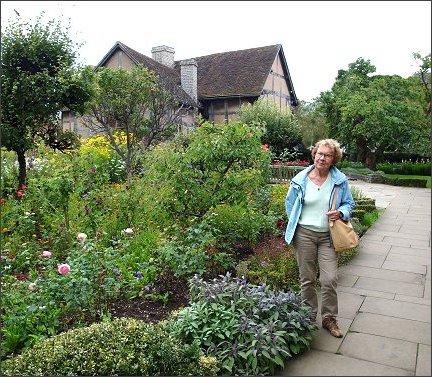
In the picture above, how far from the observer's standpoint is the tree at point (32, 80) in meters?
7.25

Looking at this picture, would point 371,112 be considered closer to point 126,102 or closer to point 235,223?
point 126,102

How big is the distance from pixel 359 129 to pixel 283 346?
18041mm

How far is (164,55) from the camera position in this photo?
23469mm

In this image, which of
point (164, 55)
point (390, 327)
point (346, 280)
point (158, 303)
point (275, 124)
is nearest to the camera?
point (390, 327)

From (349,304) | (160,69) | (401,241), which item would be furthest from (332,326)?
(160,69)

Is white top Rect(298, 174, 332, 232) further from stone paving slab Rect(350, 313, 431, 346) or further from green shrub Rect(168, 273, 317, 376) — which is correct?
stone paving slab Rect(350, 313, 431, 346)

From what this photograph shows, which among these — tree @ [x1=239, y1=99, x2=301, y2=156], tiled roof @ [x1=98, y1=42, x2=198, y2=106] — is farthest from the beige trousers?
tree @ [x1=239, y1=99, x2=301, y2=156]

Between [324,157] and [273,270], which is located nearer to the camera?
[324,157]

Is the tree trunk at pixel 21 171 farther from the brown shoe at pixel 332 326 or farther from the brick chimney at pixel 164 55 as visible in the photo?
the brick chimney at pixel 164 55

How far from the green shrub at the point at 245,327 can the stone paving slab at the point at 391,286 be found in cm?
158

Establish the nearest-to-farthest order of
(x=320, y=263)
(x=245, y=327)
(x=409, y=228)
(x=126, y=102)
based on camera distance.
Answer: (x=245, y=327)
(x=320, y=263)
(x=409, y=228)
(x=126, y=102)

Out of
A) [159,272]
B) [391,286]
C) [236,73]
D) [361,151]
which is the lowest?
[391,286]

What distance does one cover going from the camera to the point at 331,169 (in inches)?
128

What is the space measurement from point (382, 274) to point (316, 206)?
2.27 meters
